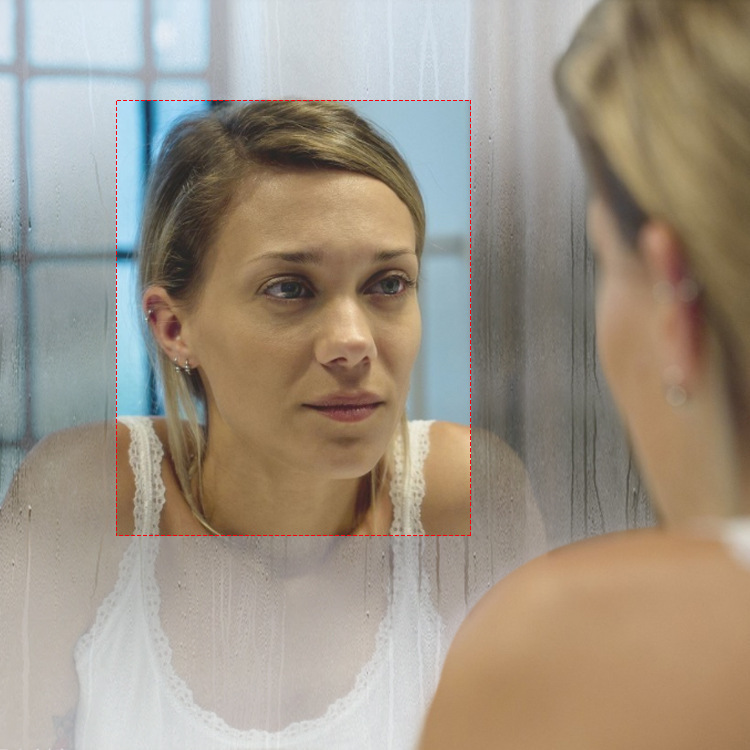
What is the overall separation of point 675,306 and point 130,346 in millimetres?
563

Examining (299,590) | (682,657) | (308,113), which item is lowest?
(299,590)

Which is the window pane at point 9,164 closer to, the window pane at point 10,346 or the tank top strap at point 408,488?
the window pane at point 10,346

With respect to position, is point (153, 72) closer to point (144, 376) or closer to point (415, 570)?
point (144, 376)

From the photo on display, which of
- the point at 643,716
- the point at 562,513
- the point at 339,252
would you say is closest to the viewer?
the point at 643,716

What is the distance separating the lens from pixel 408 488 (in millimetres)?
1000

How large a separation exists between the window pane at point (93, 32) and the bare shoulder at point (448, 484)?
0.46 m

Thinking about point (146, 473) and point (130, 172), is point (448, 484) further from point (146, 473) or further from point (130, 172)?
point (130, 172)

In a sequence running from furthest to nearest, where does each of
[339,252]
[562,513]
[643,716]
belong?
[562,513] < [339,252] < [643,716]

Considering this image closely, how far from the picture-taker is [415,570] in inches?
39.6

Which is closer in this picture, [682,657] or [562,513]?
[682,657]

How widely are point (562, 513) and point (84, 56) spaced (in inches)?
24.8

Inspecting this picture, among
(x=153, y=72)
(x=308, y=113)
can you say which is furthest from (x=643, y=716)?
(x=153, y=72)

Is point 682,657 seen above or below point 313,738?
above

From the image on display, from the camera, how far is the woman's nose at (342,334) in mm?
902
